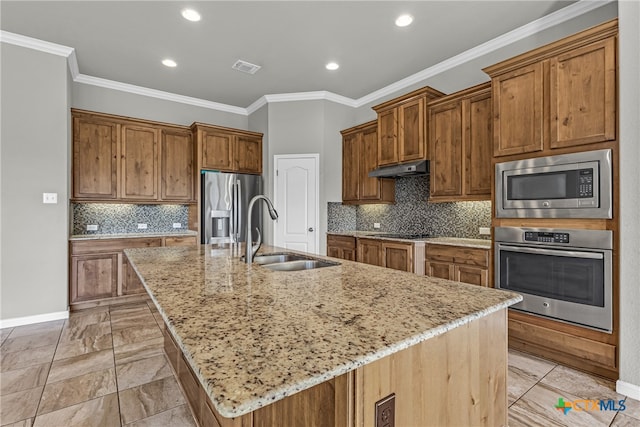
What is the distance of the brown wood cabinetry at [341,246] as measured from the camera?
4320 mm

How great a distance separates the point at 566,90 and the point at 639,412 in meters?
2.12

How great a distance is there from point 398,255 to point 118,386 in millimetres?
2745

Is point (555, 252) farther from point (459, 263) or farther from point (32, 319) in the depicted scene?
point (32, 319)

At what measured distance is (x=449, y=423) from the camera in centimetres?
103

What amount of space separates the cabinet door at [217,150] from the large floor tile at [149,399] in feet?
10.1

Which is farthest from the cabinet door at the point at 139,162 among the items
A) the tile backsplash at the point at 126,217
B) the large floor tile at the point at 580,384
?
the large floor tile at the point at 580,384

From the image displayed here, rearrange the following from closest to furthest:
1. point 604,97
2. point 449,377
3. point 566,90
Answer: point 449,377 < point 604,97 < point 566,90

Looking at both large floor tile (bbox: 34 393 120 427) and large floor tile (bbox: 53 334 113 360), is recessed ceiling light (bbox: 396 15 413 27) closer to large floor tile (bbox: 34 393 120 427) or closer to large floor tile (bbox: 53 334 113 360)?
large floor tile (bbox: 34 393 120 427)

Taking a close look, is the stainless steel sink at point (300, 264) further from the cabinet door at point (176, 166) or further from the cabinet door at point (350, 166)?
the cabinet door at point (176, 166)

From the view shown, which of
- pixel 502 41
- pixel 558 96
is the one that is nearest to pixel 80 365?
pixel 558 96

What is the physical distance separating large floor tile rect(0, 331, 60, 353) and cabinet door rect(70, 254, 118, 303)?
77 centimetres

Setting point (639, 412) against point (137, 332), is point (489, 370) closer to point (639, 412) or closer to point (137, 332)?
point (639, 412)

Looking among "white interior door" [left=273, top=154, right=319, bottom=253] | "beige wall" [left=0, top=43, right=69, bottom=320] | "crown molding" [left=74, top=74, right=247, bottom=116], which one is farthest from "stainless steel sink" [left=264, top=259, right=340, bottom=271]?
"crown molding" [left=74, top=74, right=247, bottom=116]

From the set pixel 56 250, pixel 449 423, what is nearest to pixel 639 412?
pixel 449 423
